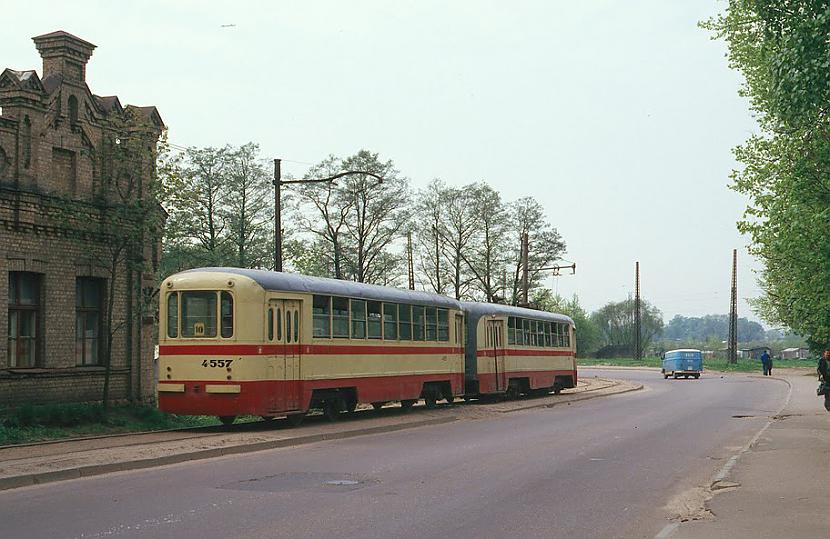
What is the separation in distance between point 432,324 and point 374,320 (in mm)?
3740

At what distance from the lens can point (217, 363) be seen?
796 inches

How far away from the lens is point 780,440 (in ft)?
63.2

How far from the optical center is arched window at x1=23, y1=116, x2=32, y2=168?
2289 centimetres

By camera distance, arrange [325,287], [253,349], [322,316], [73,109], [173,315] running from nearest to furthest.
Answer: [253,349] < [173,315] < [322,316] < [325,287] < [73,109]

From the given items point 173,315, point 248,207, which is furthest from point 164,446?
point 248,207

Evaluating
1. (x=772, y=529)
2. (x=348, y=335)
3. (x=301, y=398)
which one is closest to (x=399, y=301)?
(x=348, y=335)

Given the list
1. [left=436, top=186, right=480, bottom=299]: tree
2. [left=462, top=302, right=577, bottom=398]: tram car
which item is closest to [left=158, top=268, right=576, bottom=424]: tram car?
[left=462, top=302, right=577, bottom=398]: tram car

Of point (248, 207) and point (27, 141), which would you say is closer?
point (27, 141)

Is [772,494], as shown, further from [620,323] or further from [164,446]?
[620,323]

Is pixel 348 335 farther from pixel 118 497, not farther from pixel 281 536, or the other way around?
pixel 281 536

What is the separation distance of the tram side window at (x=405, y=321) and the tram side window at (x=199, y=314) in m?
6.80

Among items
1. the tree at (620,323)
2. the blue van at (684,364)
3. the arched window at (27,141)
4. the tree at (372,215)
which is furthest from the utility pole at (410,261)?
the tree at (620,323)

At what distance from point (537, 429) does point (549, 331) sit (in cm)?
1733

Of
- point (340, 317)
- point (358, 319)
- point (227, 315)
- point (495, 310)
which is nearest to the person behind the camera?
point (227, 315)
